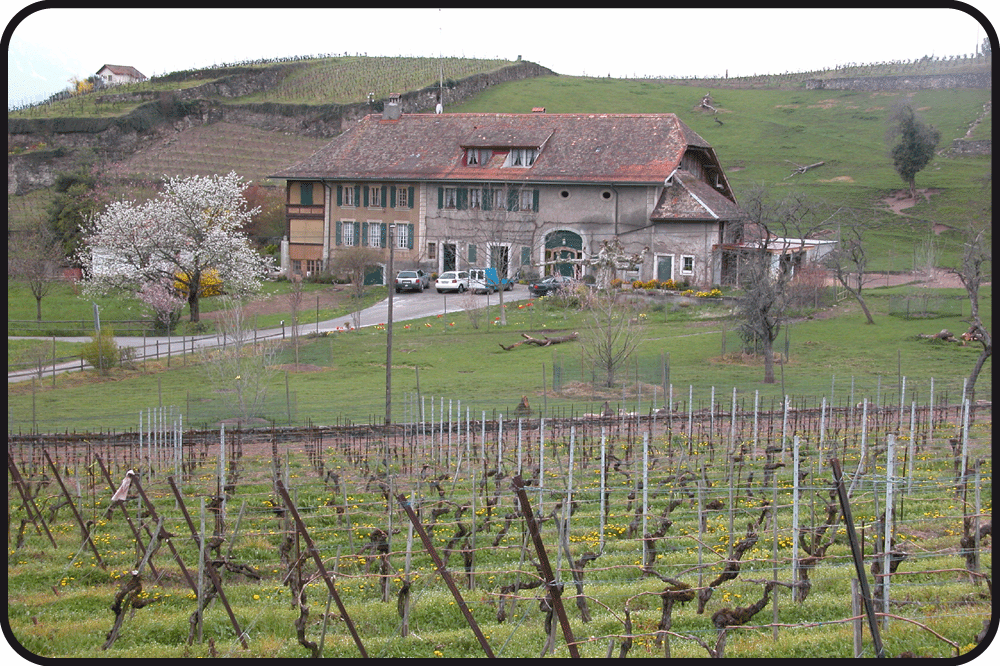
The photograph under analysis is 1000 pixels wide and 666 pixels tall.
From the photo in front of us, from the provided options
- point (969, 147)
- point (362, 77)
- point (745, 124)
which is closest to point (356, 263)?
point (745, 124)

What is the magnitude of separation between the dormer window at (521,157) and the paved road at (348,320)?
6.19 m

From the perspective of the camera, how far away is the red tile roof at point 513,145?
43.3 meters

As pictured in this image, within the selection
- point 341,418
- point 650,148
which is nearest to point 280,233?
point 650,148

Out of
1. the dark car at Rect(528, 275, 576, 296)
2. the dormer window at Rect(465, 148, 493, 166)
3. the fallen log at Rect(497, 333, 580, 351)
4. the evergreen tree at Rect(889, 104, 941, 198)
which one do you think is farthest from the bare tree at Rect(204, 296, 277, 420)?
the evergreen tree at Rect(889, 104, 941, 198)

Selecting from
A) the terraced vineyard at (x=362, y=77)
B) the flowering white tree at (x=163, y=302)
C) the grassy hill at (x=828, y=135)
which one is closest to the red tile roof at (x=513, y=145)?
the grassy hill at (x=828, y=135)

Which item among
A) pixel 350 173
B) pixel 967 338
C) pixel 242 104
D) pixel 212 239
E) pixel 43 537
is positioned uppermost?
pixel 242 104

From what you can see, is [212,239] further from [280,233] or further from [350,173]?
[280,233]

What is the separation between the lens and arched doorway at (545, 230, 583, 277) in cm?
4313

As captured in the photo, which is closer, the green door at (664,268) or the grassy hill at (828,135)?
the green door at (664,268)

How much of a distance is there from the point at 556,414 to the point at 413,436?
151 inches

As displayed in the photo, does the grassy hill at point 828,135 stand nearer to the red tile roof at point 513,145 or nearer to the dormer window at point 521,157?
the red tile roof at point 513,145

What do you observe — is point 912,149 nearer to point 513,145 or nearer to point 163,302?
point 513,145

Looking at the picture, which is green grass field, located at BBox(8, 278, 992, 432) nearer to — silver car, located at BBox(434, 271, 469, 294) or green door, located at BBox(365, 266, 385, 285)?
silver car, located at BBox(434, 271, 469, 294)

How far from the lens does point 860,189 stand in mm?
57375
